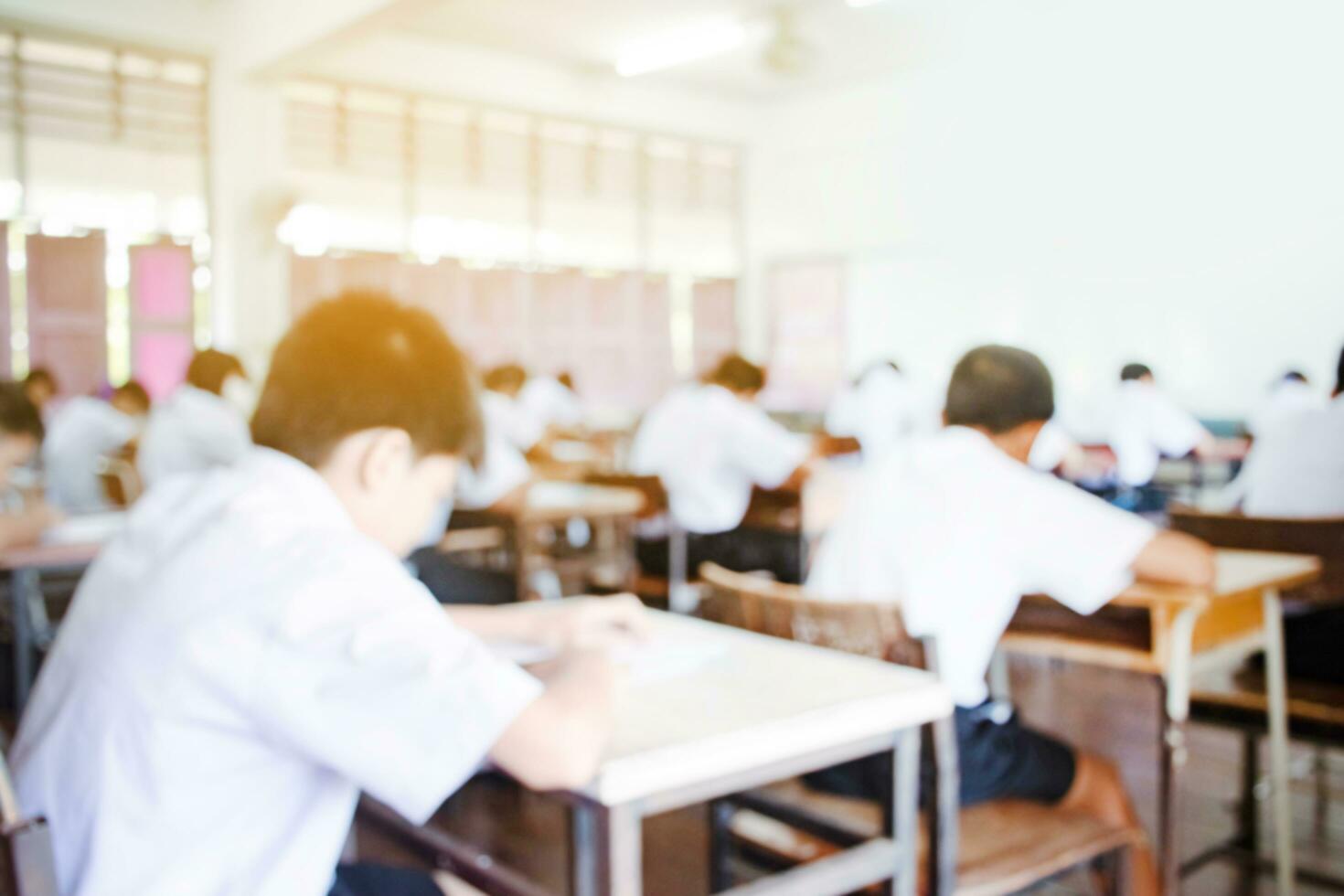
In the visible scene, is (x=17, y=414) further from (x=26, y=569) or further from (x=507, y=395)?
(x=507, y=395)

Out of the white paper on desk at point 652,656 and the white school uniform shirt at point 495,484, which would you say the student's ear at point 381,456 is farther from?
the white school uniform shirt at point 495,484

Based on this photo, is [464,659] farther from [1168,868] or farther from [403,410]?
[1168,868]

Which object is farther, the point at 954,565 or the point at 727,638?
the point at 954,565

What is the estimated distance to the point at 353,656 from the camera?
35.6 inches

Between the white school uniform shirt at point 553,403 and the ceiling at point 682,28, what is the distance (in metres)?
2.56

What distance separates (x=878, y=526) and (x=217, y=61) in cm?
713

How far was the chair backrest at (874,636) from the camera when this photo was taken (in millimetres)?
1450

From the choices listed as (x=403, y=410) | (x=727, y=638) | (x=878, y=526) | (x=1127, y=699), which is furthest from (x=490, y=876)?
(x=1127, y=699)

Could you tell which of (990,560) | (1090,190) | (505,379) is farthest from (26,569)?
(1090,190)

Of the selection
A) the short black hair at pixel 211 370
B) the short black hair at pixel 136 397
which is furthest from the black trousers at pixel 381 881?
the short black hair at pixel 136 397

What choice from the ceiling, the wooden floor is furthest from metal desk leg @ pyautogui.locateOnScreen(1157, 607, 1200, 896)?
the ceiling

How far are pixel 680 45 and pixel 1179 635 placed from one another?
6.34 meters

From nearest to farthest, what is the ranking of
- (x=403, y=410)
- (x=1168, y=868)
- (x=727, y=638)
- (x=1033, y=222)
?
(x=403, y=410) → (x=727, y=638) → (x=1168, y=868) → (x=1033, y=222)

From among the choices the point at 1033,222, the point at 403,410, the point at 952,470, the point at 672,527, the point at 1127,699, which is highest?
the point at 1033,222
